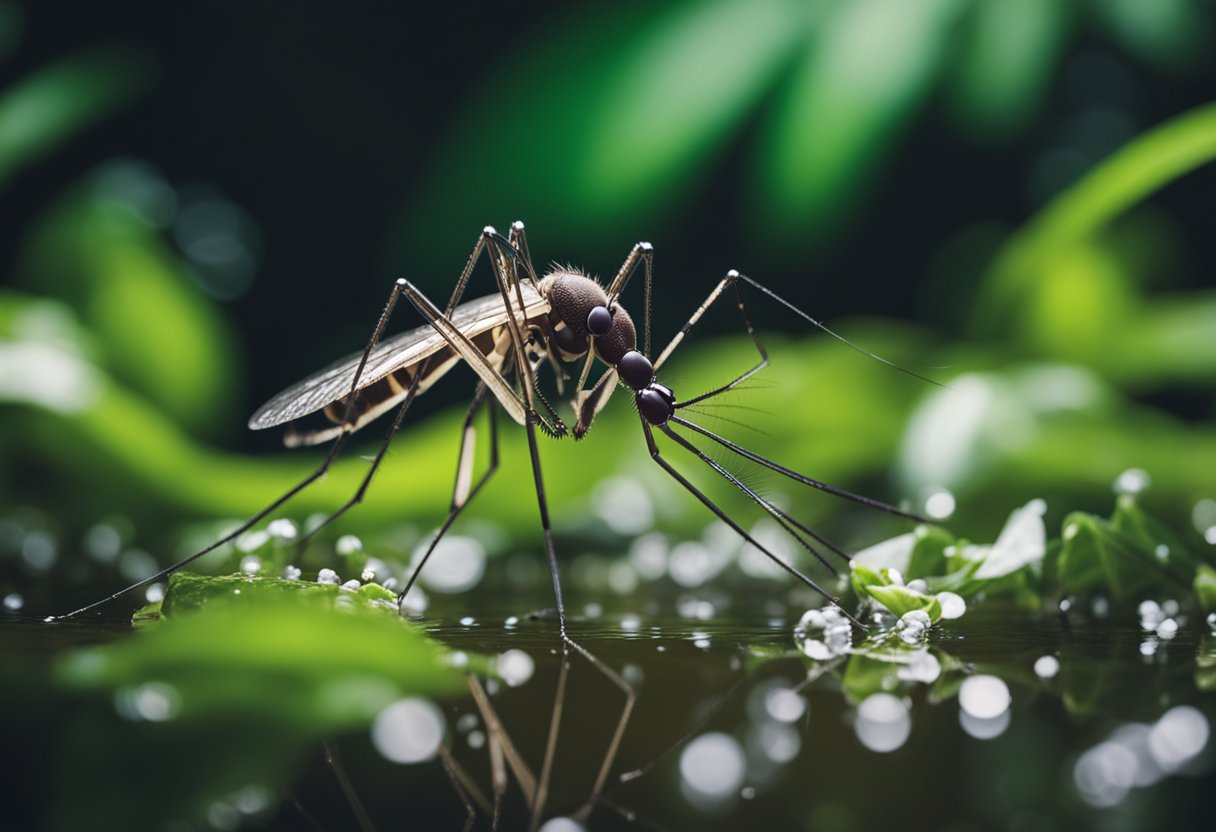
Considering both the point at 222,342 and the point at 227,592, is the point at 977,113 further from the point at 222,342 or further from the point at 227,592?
the point at 227,592

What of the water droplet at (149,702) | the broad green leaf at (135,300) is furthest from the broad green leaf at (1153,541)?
the broad green leaf at (135,300)

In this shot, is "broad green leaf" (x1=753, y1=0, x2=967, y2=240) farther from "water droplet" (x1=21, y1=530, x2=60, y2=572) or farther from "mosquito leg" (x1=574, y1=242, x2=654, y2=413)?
"water droplet" (x1=21, y1=530, x2=60, y2=572)

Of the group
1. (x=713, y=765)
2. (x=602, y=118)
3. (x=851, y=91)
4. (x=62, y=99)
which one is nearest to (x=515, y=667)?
(x=713, y=765)

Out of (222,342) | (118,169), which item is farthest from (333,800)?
(118,169)

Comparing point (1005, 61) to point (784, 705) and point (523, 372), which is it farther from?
point (784, 705)

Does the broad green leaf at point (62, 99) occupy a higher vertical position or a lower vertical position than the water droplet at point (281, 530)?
higher

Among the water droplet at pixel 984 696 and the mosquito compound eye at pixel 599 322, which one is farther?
the mosquito compound eye at pixel 599 322

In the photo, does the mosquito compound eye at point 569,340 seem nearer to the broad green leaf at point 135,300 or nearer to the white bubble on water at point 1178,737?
the white bubble on water at point 1178,737
